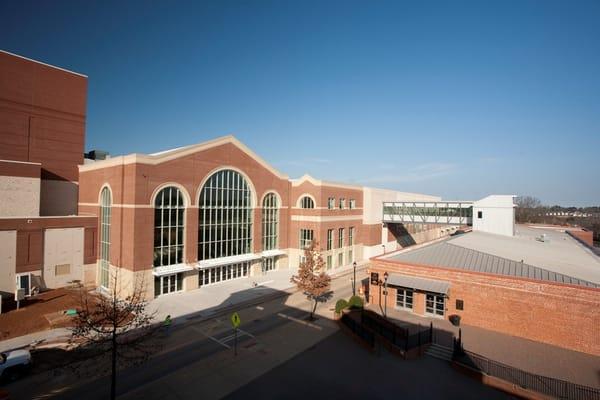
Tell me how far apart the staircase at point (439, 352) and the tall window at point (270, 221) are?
23.5m

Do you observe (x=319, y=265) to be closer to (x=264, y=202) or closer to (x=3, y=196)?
(x=264, y=202)

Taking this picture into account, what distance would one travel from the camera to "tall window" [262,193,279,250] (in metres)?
38.6

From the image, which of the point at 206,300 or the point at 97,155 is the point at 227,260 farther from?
the point at 97,155

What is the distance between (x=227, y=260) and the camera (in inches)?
1289

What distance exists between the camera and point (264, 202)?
38500mm

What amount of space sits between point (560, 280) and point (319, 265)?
15735 mm

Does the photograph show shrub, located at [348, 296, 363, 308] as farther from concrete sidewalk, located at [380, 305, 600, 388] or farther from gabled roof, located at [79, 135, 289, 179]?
gabled roof, located at [79, 135, 289, 179]

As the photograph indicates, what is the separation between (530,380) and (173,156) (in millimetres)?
28687

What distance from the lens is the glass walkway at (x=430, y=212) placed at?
43781 mm

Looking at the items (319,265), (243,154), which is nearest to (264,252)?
(243,154)

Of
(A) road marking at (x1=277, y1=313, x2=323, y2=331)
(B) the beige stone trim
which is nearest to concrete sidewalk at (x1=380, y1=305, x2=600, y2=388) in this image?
(A) road marking at (x1=277, y1=313, x2=323, y2=331)

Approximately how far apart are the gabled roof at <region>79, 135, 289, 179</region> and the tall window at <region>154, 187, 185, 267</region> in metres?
2.88

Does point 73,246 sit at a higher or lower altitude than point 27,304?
higher

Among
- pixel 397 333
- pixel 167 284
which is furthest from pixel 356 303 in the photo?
pixel 167 284
